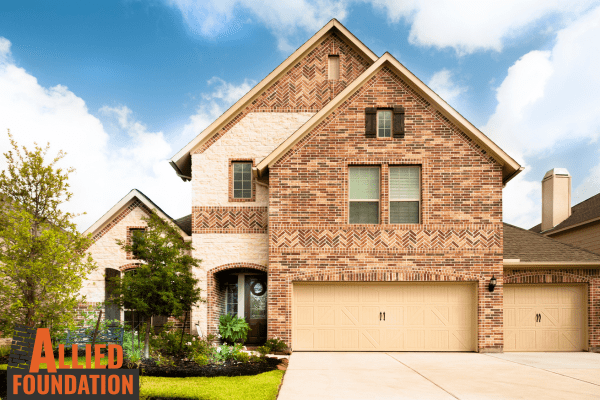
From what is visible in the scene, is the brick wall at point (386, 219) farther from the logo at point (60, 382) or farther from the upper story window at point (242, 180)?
the logo at point (60, 382)

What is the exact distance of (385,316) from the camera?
12961 millimetres

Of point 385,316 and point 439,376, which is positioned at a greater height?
point 385,316

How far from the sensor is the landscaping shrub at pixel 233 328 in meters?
13.4

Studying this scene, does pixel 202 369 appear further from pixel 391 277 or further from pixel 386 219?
pixel 386 219

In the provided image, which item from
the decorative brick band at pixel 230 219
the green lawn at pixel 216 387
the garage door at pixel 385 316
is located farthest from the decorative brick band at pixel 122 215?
A: the green lawn at pixel 216 387

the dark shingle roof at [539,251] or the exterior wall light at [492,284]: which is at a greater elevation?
the dark shingle roof at [539,251]

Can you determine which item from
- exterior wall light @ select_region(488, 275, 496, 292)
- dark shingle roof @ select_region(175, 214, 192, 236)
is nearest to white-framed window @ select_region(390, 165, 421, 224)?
exterior wall light @ select_region(488, 275, 496, 292)

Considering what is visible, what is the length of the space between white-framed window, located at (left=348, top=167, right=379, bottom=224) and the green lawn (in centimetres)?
538

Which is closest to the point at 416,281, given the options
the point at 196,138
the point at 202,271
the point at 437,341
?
the point at 437,341

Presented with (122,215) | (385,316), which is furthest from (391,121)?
(122,215)

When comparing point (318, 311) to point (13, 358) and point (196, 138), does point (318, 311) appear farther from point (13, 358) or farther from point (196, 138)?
point (13, 358)

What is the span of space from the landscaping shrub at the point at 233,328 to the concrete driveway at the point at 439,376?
2063mm

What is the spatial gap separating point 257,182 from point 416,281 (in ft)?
18.1

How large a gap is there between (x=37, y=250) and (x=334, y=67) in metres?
10.3
